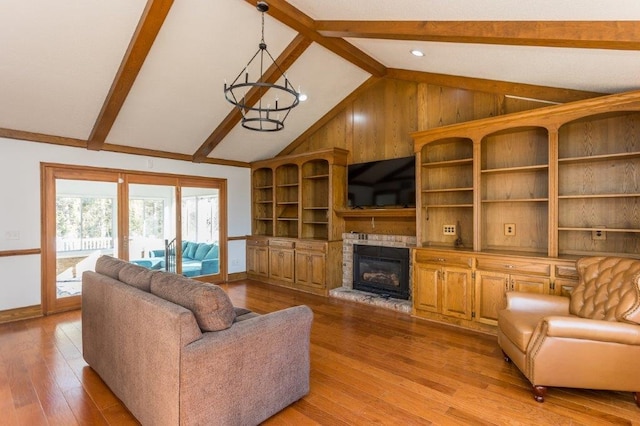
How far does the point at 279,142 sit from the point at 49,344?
4.67 meters

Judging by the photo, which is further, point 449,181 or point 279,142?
point 279,142

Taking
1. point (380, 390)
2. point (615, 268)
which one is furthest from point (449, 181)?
point (380, 390)

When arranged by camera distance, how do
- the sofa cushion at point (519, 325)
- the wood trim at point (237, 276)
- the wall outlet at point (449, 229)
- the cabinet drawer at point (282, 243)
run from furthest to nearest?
the wood trim at point (237, 276), the cabinet drawer at point (282, 243), the wall outlet at point (449, 229), the sofa cushion at point (519, 325)

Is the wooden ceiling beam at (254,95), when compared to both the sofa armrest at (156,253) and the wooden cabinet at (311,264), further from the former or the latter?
the wooden cabinet at (311,264)

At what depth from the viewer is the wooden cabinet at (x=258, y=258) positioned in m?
6.73

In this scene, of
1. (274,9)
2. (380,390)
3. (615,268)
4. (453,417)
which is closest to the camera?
(453,417)

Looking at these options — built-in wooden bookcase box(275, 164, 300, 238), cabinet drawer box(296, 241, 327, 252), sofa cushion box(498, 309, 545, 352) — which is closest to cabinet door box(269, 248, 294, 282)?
cabinet drawer box(296, 241, 327, 252)

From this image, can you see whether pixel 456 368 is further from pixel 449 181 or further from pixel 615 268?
pixel 449 181

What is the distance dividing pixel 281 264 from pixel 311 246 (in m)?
0.90

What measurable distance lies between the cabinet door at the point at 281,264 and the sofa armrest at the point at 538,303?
12.5 ft

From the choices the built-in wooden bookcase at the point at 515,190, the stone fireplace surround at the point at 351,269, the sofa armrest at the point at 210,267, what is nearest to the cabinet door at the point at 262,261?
the sofa armrest at the point at 210,267

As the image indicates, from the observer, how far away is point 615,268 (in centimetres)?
282

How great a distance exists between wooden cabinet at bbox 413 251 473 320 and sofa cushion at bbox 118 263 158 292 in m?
3.25

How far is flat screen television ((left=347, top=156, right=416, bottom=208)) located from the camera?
4848 mm
